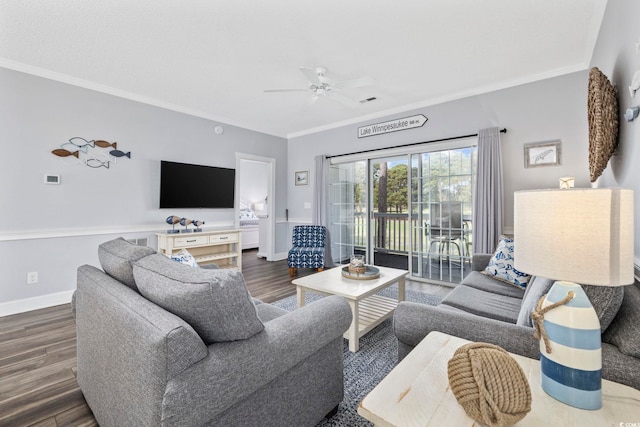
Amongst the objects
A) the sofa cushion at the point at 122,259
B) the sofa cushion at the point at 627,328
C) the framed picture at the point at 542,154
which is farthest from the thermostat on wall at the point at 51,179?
the framed picture at the point at 542,154

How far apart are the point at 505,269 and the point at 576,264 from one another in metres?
2.01

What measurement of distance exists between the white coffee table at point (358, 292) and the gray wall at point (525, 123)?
183cm

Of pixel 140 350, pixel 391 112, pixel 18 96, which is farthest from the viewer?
pixel 391 112

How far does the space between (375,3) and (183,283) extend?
2.34m

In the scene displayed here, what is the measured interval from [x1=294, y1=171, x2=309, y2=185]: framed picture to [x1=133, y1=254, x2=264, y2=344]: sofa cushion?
4.60 metres

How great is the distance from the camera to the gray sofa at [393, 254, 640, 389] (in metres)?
0.97

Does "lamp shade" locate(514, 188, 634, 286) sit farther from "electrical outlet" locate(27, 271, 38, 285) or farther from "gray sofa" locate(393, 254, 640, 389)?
"electrical outlet" locate(27, 271, 38, 285)

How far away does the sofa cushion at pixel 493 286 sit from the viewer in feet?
7.25

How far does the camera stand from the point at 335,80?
334cm

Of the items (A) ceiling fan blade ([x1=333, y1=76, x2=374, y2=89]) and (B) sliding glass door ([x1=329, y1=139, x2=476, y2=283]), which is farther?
(B) sliding glass door ([x1=329, y1=139, x2=476, y2=283])

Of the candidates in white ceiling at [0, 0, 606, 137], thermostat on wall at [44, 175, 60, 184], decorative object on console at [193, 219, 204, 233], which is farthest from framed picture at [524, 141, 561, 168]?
thermostat on wall at [44, 175, 60, 184]

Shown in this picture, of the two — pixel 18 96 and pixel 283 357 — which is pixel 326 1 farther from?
pixel 18 96

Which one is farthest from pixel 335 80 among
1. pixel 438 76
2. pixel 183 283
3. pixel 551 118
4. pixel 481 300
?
pixel 183 283

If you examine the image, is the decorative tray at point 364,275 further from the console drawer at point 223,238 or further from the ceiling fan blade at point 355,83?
the console drawer at point 223,238
